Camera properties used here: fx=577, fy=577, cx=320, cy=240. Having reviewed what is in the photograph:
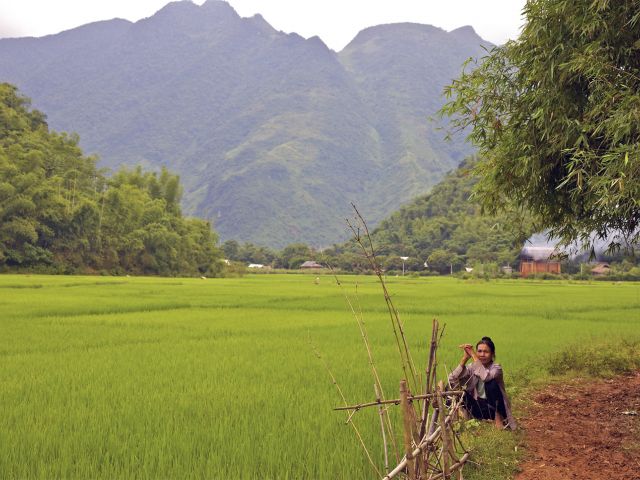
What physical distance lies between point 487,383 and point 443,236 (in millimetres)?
78245

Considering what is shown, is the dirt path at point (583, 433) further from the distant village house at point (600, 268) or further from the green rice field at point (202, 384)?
the distant village house at point (600, 268)

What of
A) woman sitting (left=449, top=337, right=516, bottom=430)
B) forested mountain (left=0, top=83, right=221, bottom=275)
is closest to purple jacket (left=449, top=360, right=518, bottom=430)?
woman sitting (left=449, top=337, right=516, bottom=430)

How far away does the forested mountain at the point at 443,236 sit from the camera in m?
70.6

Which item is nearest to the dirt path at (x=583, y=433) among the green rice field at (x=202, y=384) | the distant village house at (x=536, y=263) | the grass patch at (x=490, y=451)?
the grass patch at (x=490, y=451)

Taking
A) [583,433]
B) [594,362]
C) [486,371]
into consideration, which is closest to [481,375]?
[486,371]

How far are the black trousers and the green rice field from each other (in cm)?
104

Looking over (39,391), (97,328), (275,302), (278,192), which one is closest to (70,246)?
(275,302)

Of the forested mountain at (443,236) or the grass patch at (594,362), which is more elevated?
the forested mountain at (443,236)

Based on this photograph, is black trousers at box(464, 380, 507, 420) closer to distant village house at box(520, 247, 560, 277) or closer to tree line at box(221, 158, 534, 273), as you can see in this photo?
tree line at box(221, 158, 534, 273)

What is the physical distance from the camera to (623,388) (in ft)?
26.3

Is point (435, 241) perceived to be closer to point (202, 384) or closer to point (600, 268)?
point (600, 268)

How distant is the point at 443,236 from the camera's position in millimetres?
82125

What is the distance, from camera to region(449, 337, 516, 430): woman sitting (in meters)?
5.50

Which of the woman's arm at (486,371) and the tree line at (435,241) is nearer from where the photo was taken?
the woman's arm at (486,371)
